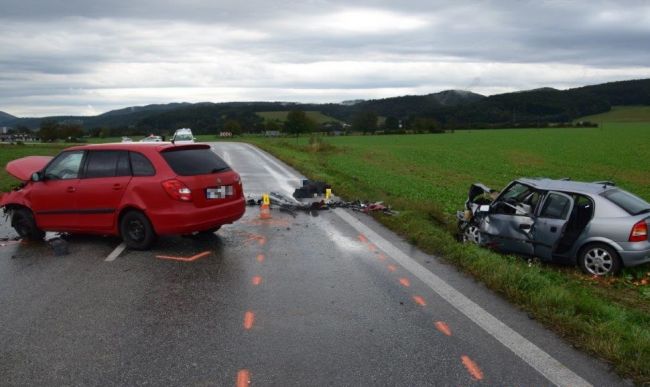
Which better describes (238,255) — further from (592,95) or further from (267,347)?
(592,95)

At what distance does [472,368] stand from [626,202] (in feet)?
17.6

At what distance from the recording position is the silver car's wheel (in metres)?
9.10

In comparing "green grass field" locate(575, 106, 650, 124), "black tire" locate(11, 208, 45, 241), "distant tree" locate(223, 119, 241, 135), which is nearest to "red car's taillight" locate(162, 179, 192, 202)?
"black tire" locate(11, 208, 45, 241)

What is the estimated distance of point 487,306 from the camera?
540 cm

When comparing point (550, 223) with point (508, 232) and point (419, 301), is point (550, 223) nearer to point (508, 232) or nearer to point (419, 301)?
point (508, 232)

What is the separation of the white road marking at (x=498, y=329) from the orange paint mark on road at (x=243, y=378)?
2.13m

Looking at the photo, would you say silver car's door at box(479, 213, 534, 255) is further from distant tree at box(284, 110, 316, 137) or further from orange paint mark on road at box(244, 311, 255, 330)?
distant tree at box(284, 110, 316, 137)

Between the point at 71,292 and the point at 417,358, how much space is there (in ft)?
13.3

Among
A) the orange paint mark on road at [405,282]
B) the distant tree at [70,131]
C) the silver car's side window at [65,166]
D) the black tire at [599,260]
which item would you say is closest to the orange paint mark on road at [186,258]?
the silver car's side window at [65,166]

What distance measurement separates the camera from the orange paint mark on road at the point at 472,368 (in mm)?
3861

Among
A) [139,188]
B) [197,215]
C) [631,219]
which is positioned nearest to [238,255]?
[197,215]

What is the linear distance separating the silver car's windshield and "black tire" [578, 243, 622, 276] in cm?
68

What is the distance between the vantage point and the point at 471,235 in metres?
9.31

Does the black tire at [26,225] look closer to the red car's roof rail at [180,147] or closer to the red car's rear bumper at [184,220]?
the red car's rear bumper at [184,220]
